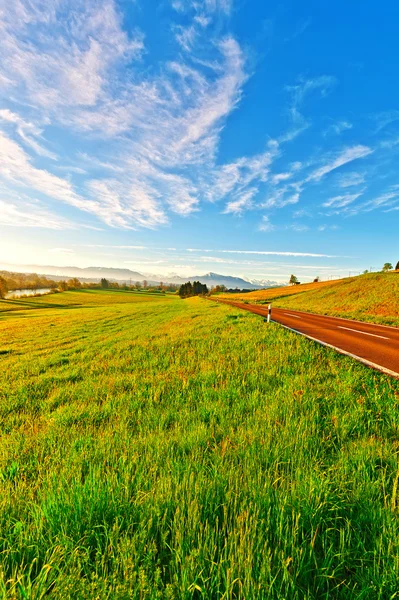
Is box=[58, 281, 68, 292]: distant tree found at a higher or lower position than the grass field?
higher

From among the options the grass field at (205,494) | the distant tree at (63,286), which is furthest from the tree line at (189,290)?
the grass field at (205,494)

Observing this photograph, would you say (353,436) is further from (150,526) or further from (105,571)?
(105,571)

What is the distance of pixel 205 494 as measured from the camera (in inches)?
84.0

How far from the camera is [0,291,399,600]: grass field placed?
5.08 feet

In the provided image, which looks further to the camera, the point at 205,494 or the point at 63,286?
the point at 63,286

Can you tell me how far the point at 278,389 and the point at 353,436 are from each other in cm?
152

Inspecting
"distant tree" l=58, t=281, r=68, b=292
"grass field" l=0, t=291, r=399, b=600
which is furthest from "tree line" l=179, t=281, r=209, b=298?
"grass field" l=0, t=291, r=399, b=600

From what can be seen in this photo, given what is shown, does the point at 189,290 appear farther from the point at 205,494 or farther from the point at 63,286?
the point at 205,494

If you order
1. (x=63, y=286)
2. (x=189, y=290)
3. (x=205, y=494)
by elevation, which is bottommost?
(x=205, y=494)

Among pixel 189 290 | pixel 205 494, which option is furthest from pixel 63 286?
pixel 205 494

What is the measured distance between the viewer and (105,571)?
1.57 m

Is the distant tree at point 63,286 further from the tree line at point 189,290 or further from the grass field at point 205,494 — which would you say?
the grass field at point 205,494

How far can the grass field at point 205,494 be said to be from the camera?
5.08 ft

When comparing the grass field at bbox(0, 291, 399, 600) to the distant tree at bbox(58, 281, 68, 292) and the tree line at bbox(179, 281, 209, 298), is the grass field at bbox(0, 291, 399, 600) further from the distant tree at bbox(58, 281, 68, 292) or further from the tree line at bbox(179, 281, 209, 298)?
the distant tree at bbox(58, 281, 68, 292)
